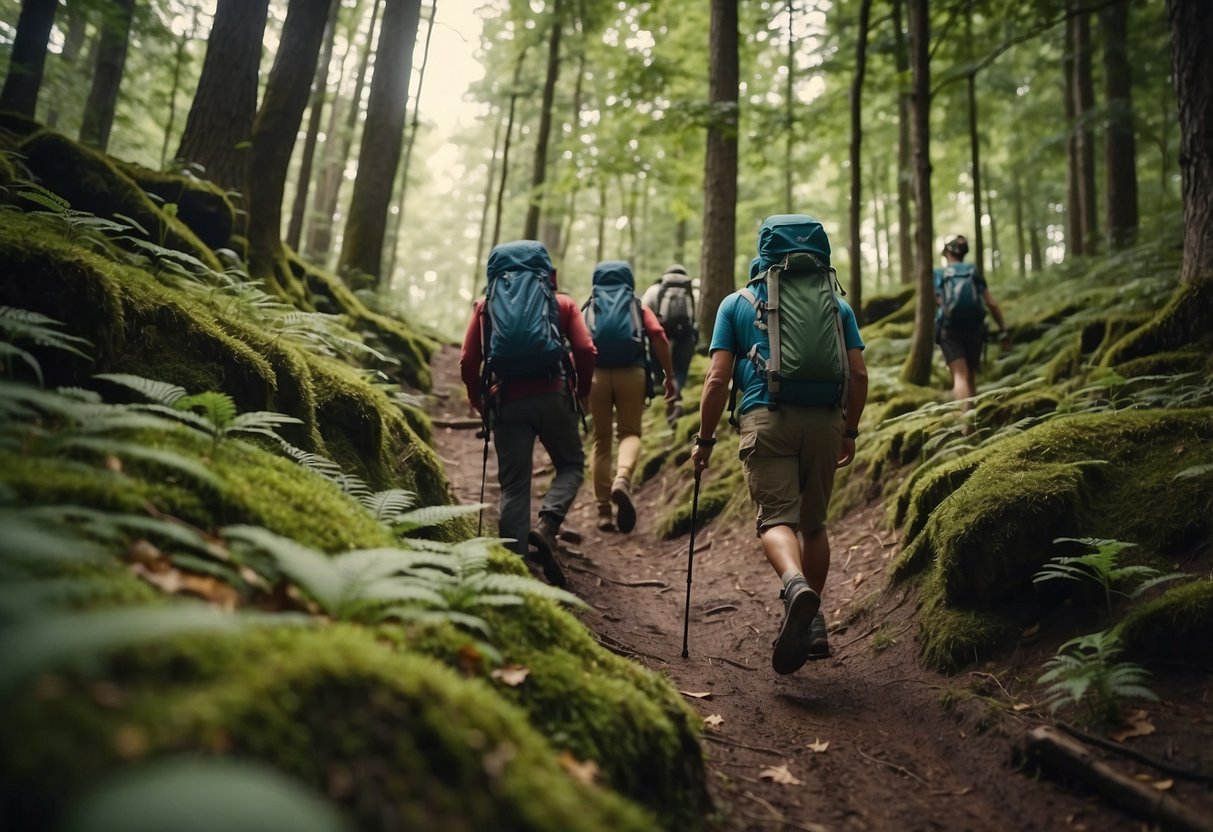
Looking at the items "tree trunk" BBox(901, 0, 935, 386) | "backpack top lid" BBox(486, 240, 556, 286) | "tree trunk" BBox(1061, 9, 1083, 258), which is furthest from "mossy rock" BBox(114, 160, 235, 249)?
"tree trunk" BBox(1061, 9, 1083, 258)

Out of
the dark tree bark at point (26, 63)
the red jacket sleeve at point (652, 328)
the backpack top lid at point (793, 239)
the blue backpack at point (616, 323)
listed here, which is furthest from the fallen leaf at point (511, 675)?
the dark tree bark at point (26, 63)

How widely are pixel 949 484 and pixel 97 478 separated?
4.94 meters

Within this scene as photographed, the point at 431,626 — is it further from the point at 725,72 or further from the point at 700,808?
the point at 725,72

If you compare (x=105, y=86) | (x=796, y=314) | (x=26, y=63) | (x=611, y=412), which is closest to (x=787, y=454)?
(x=796, y=314)

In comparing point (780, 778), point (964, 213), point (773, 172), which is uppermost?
point (964, 213)

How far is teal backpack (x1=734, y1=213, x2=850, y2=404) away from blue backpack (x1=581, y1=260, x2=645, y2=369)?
2.71 meters

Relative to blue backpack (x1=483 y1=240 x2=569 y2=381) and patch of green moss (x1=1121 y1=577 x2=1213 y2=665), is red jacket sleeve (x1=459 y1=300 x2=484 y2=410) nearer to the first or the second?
blue backpack (x1=483 y1=240 x2=569 y2=381)

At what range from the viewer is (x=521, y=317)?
16.6 ft

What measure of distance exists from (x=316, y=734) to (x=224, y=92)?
8.90 metres

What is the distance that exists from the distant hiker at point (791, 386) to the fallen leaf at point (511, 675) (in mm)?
2218

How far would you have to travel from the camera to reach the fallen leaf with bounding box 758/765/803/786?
3.02 m

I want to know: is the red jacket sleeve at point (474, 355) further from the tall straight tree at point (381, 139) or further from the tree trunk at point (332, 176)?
the tree trunk at point (332, 176)

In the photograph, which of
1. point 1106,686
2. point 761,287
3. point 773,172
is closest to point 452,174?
point 773,172

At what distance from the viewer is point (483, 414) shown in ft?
17.6
